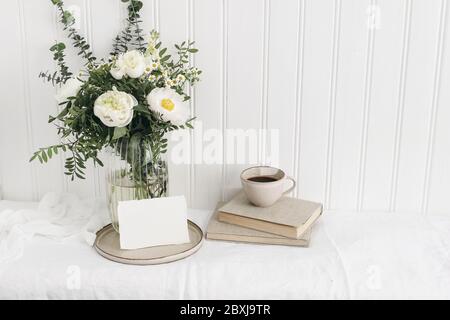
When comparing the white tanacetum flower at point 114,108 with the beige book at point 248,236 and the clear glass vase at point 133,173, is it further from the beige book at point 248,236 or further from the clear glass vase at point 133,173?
the beige book at point 248,236

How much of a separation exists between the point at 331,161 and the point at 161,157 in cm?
44

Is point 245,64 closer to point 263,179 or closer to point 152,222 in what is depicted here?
point 263,179

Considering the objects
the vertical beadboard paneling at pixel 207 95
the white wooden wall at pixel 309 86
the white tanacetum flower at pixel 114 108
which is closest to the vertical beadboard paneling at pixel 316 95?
the white wooden wall at pixel 309 86

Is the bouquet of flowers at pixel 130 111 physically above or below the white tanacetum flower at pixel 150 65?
below

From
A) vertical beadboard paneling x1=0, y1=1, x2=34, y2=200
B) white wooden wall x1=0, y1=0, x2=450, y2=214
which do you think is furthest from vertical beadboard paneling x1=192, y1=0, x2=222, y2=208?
vertical beadboard paneling x1=0, y1=1, x2=34, y2=200

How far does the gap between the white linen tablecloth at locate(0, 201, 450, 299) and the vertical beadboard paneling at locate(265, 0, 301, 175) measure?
10.5 inches

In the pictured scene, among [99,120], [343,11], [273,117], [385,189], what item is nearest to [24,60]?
[99,120]

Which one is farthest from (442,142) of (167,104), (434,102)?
(167,104)

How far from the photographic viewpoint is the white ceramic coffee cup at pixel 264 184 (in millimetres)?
1200

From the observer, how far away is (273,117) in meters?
1.30

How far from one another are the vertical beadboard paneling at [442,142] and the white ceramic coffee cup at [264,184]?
353mm

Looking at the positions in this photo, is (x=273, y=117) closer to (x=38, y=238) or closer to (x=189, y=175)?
(x=189, y=175)

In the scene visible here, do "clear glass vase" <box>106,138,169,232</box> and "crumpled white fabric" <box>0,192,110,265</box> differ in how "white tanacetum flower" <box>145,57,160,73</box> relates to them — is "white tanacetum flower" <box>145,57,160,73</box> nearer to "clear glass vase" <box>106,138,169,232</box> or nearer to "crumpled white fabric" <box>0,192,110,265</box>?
"clear glass vase" <box>106,138,169,232</box>

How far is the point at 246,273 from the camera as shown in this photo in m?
1.04
